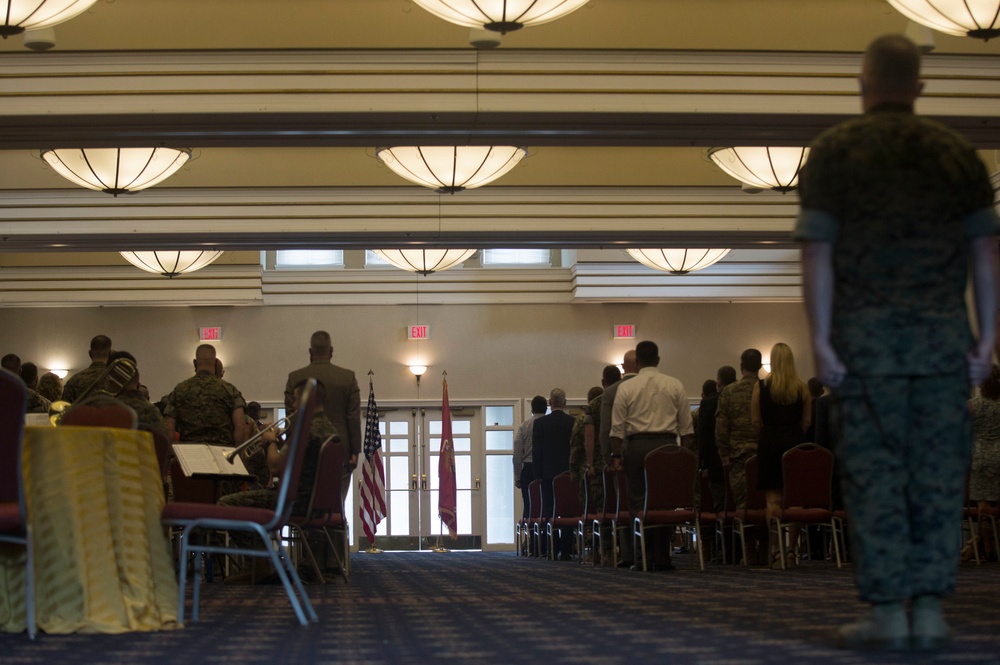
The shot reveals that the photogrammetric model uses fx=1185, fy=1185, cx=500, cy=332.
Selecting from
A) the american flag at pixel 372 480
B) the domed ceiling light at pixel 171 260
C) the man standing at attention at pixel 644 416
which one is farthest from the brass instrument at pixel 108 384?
the american flag at pixel 372 480

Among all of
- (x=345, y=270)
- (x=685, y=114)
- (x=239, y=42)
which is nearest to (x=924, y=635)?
(x=685, y=114)

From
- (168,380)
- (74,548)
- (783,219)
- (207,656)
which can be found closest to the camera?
(207,656)

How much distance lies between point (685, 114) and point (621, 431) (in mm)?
2568

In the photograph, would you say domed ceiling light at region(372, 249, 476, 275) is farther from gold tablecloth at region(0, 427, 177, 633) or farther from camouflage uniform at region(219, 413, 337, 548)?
gold tablecloth at region(0, 427, 177, 633)

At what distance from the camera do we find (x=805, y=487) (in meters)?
7.47

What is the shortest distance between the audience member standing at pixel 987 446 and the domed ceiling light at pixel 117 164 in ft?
22.1

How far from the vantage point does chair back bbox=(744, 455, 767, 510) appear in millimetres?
7578

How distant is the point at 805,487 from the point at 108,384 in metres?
4.26

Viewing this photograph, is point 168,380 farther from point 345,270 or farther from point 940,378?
point 940,378

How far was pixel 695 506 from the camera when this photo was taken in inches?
301

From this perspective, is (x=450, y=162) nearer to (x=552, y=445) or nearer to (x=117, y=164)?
(x=117, y=164)

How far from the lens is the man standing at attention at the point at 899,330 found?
287cm

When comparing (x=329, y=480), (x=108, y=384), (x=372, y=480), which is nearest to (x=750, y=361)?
(x=329, y=480)

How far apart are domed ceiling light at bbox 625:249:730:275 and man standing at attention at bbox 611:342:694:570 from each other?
7.60m
